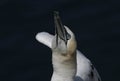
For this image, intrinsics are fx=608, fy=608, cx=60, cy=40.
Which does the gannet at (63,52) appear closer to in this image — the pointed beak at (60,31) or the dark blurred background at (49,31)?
the pointed beak at (60,31)

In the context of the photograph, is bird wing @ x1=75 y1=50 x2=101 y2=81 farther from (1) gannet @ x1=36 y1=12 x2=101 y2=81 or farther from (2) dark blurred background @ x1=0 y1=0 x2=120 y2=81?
(2) dark blurred background @ x1=0 y1=0 x2=120 y2=81

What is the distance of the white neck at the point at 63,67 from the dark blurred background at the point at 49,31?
13.2 ft

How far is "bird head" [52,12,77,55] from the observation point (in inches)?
305

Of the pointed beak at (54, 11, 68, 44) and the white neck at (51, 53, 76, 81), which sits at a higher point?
the pointed beak at (54, 11, 68, 44)

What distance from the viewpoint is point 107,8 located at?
A: 13.6m

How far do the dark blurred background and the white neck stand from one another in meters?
4.04

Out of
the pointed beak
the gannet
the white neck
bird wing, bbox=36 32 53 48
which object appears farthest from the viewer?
bird wing, bbox=36 32 53 48

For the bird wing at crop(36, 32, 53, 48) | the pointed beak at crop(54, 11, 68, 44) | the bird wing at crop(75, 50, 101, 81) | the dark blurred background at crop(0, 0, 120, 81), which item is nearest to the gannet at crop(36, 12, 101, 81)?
the pointed beak at crop(54, 11, 68, 44)

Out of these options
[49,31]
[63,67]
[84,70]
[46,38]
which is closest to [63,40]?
[63,67]

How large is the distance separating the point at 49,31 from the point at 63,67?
4.92 metres

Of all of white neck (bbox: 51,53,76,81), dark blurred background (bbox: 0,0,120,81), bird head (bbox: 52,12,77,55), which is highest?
bird head (bbox: 52,12,77,55)

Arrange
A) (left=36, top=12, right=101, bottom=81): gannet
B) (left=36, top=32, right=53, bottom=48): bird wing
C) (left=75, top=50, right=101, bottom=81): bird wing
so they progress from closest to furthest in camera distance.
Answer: (left=36, top=12, right=101, bottom=81): gannet, (left=36, top=32, right=53, bottom=48): bird wing, (left=75, top=50, right=101, bottom=81): bird wing

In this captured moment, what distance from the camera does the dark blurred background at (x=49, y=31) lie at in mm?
12484

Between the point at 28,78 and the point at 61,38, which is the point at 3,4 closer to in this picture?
the point at 28,78
